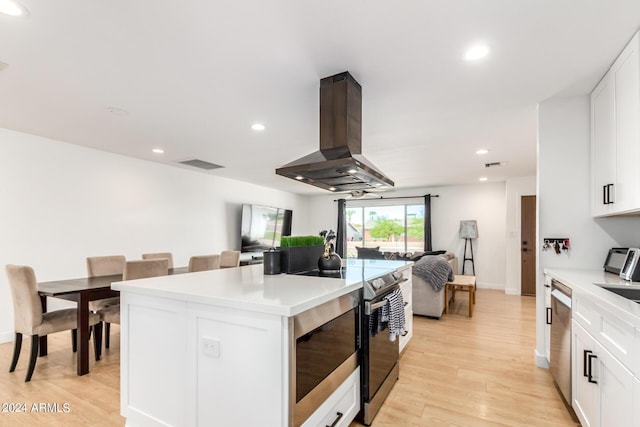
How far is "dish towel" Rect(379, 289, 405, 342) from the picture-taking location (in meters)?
2.25

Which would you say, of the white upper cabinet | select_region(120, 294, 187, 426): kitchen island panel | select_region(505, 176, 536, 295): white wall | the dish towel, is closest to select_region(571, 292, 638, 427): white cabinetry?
the white upper cabinet

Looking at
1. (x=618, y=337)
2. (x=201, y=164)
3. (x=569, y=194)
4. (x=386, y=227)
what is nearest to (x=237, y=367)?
(x=618, y=337)

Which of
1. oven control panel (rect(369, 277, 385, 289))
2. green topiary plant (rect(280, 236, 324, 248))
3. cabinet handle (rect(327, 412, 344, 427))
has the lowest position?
cabinet handle (rect(327, 412, 344, 427))

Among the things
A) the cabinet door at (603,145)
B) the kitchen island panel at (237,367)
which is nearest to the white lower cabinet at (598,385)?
the cabinet door at (603,145)

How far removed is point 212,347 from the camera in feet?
5.08

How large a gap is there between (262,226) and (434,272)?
162 inches

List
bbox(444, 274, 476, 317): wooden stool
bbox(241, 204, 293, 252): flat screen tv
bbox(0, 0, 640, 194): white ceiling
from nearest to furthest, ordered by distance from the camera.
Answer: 1. bbox(0, 0, 640, 194): white ceiling
2. bbox(444, 274, 476, 317): wooden stool
3. bbox(241, 204, 293, 252): flat screen tv

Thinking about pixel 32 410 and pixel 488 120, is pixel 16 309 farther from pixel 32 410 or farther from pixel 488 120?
pixel 488 120

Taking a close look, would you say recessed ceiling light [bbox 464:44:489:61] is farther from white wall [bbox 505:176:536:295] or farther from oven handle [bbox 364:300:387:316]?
white wall [bbox 505:176:536:295]

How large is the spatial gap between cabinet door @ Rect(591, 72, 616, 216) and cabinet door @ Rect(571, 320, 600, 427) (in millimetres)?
1030

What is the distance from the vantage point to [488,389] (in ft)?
8.25

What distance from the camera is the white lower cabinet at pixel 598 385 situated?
1.35 metres

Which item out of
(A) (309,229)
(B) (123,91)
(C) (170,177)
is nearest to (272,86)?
(B) (123,91)

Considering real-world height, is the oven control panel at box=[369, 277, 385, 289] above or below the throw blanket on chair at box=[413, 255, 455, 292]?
above
